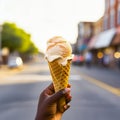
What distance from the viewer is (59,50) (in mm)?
2883

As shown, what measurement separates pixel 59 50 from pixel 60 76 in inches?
6.4

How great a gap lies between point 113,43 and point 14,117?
44.5 m

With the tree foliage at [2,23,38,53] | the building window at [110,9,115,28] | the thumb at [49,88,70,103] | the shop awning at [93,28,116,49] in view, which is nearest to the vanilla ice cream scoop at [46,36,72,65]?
the thumb at [49,88,70,103]

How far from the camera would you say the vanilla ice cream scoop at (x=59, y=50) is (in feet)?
9.44

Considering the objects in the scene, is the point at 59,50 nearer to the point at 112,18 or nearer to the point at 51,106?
the point at 51,106

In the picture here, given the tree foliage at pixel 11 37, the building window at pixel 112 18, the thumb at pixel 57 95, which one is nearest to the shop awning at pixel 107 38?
the building window at pixel 112 18

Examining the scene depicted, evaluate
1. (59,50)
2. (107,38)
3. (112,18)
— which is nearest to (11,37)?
(107,38)

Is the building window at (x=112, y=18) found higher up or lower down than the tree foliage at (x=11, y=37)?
higher up

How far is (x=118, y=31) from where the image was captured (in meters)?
54.7

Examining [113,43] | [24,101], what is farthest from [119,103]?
[113,43]

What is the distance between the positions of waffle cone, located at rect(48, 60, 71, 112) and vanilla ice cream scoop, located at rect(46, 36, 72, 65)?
0.03m

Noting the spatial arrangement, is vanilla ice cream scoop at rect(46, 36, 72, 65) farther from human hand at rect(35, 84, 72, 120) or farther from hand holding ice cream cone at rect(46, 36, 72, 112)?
human hand at rect(35, 84, 72, 120)

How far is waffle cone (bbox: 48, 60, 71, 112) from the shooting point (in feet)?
9.36

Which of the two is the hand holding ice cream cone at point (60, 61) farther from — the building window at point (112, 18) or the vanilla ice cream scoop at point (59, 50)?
the building window at point (112, 18)
